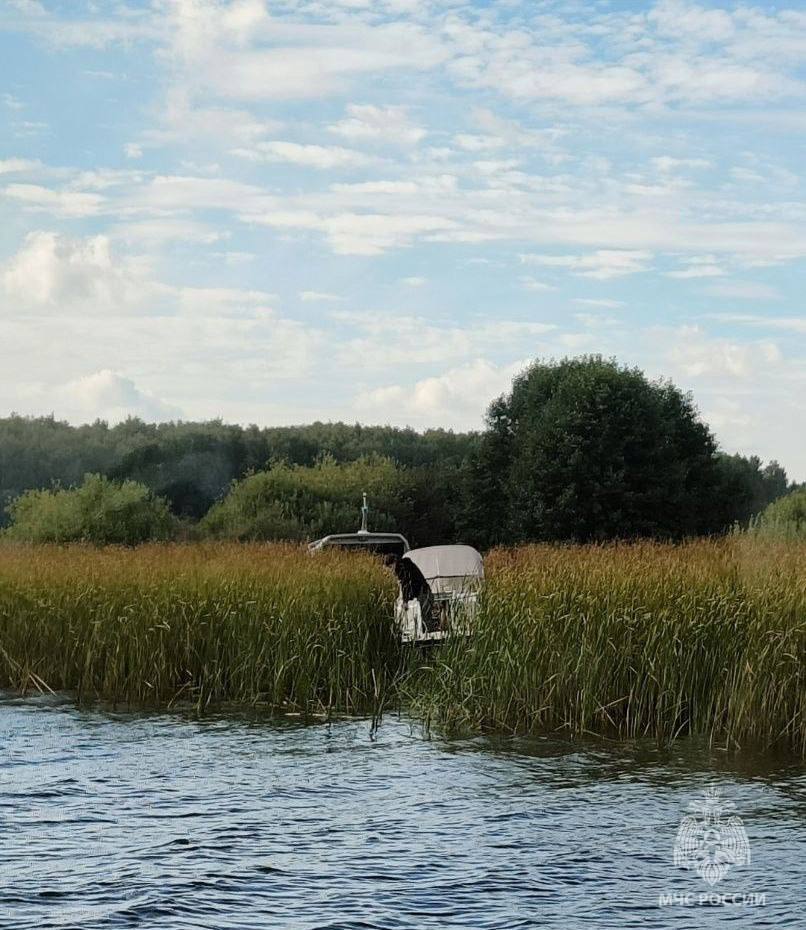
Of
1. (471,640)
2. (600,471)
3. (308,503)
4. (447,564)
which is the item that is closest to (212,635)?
(471,640)

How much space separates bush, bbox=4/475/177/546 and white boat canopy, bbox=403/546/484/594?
14.4 meters

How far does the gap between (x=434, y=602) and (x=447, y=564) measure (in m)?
2.80

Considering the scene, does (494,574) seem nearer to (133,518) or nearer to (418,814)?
(418,814)

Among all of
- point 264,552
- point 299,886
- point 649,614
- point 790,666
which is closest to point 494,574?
point 649,614

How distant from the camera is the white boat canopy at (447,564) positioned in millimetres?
14531

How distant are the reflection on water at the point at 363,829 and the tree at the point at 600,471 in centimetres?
2483

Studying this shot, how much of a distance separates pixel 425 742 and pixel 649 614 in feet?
7.85

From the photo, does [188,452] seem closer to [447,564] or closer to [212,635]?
[447,564]

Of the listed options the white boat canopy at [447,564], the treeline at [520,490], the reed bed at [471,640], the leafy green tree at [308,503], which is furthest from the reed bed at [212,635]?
the leafy green tree at [308,503]

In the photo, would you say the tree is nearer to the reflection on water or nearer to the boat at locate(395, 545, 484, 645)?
the boat at locate(395, 545, 484, 645)

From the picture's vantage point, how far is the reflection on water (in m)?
7.59

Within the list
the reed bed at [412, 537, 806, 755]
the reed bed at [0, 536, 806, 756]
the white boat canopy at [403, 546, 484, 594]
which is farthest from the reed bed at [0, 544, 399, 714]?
the reed bed at [412, 537, 806, 755]

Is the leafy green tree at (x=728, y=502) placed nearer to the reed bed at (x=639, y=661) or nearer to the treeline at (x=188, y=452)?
the treeline at (x=188, y=452)

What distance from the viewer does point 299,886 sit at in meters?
7.95
